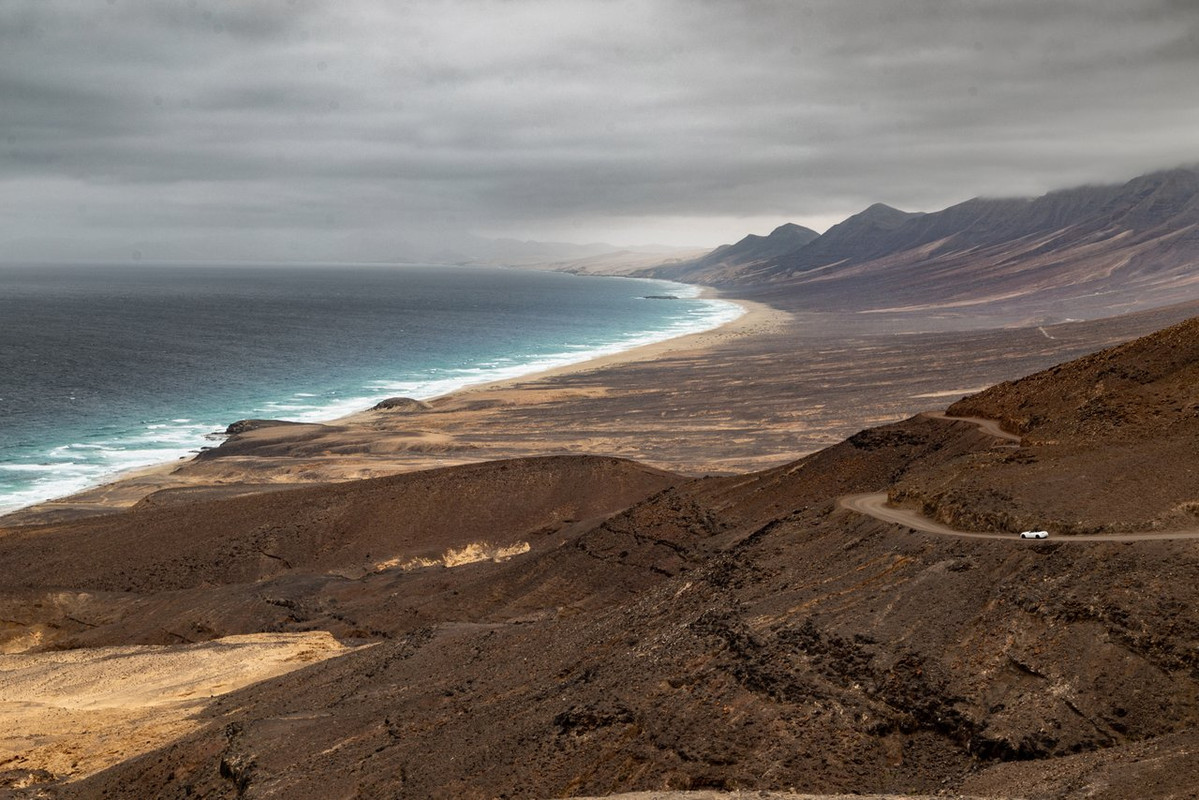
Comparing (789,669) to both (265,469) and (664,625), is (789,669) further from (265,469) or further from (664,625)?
(265,469)

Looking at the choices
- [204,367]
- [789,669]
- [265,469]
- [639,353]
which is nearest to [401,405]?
[265,469]

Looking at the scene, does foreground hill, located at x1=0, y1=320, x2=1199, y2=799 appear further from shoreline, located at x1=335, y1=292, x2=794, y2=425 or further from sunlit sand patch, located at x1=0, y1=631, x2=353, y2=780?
shoreline, located at x1=335, y1=292, x2=794, y2=425

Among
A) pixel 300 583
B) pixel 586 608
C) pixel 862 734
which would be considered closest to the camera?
pixel 862 734

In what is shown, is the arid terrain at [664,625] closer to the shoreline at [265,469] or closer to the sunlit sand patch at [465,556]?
the sunlit sand patch at [465,556]

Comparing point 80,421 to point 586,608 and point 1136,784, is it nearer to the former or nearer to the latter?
point 586,608

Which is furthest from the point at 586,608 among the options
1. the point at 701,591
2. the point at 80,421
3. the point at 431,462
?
the point at 80,421

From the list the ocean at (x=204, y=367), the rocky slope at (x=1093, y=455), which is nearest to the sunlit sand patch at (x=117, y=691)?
the rocky slope at (x=1093, y=455)
